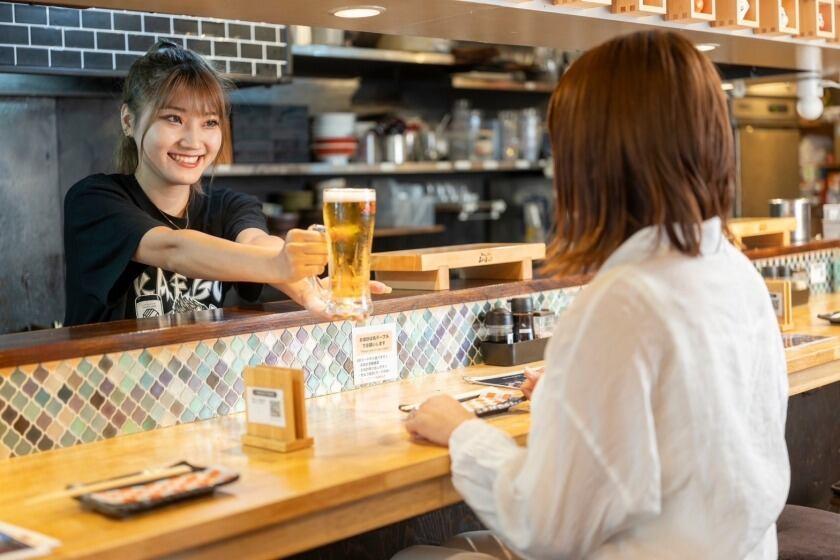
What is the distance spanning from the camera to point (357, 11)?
8.94ft

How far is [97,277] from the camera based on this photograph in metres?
2.46

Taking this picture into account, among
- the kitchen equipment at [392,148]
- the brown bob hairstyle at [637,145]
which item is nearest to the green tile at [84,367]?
the brown bob hairstyle at [637,145]

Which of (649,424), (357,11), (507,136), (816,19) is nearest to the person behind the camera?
(649,424)

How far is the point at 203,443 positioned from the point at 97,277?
628mm

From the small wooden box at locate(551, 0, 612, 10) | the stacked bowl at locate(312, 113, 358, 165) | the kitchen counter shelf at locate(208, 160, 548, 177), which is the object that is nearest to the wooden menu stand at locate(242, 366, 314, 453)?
the small wooden box at locate(551, 0, 612, 10)

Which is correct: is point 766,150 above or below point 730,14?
below

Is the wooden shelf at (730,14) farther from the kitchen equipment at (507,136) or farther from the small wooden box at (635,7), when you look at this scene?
the kitchen equipment at (507,136)

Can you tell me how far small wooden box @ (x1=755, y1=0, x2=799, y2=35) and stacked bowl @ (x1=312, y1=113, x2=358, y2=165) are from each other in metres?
2.70

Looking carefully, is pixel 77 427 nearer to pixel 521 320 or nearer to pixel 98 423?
pixel 98 423

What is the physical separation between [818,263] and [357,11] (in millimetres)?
2533

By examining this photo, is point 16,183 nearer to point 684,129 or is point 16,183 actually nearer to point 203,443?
point 203,443

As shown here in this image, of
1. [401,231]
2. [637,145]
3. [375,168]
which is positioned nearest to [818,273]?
[401,231]

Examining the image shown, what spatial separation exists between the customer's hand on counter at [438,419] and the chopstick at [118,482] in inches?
16.1

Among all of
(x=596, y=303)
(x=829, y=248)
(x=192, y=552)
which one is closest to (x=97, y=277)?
(x=192, y=552)
